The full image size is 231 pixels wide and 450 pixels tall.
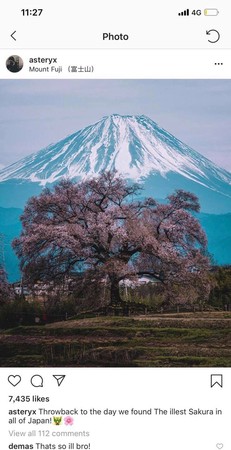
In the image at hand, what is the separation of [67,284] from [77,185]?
226cm

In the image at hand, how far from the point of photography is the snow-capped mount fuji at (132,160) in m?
16.6

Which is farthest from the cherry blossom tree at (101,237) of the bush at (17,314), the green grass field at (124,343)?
the green grass field at (124,343)

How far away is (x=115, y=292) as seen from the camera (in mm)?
19172

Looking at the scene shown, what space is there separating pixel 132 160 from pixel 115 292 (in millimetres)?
3248

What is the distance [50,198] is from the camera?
62.6 ft
